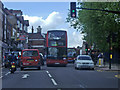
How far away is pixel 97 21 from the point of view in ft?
142

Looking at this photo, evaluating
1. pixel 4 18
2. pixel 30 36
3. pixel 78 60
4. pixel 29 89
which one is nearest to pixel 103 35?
pixel 78 60

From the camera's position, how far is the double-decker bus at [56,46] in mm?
38844

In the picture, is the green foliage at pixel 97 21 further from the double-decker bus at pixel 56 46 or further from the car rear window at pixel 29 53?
the car rear window at pixel 29 53

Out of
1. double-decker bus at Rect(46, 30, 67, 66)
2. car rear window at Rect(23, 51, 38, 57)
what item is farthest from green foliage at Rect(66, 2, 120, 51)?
car rear window at Rect(23, 51, 38, 57)

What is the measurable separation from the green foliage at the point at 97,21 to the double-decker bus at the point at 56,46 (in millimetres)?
5438

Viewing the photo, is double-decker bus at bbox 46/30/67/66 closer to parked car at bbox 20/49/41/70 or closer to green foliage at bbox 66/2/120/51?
green foliage at bbox 66/2/120/51

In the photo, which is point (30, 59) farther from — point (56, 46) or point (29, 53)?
point (56, 46)

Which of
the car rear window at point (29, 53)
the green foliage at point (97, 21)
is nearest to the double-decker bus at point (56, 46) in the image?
the green foliage at point (97, 21)

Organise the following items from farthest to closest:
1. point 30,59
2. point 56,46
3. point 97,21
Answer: point 97,21 < point 56,46 < point 30,59

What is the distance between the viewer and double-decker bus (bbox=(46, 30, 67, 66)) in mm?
38844

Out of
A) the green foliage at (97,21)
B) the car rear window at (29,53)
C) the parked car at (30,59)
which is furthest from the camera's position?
the green foliage at (97,21)

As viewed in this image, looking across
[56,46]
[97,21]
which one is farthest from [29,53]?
[97,21]

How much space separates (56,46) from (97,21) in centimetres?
770

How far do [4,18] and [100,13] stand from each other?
31102mm
